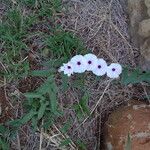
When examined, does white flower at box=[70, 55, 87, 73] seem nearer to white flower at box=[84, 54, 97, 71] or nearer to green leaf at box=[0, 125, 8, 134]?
white flower at box=[84, 54, 97, 71]

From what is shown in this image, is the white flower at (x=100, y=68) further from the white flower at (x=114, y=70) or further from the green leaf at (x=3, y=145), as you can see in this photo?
the green leaf at (x=3, y=145)

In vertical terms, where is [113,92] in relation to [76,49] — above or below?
below

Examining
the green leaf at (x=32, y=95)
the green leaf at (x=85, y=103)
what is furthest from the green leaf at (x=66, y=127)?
the green leaf at (x=32, y=95)

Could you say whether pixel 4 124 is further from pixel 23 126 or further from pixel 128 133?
pixel 128 133

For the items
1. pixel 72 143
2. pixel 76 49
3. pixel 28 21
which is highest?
pixel 28 21

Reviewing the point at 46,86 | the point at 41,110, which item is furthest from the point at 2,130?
the point at 46,86

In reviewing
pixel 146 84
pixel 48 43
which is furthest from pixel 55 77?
pixel 146 84

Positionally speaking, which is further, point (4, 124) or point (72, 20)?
point (72, 20)
